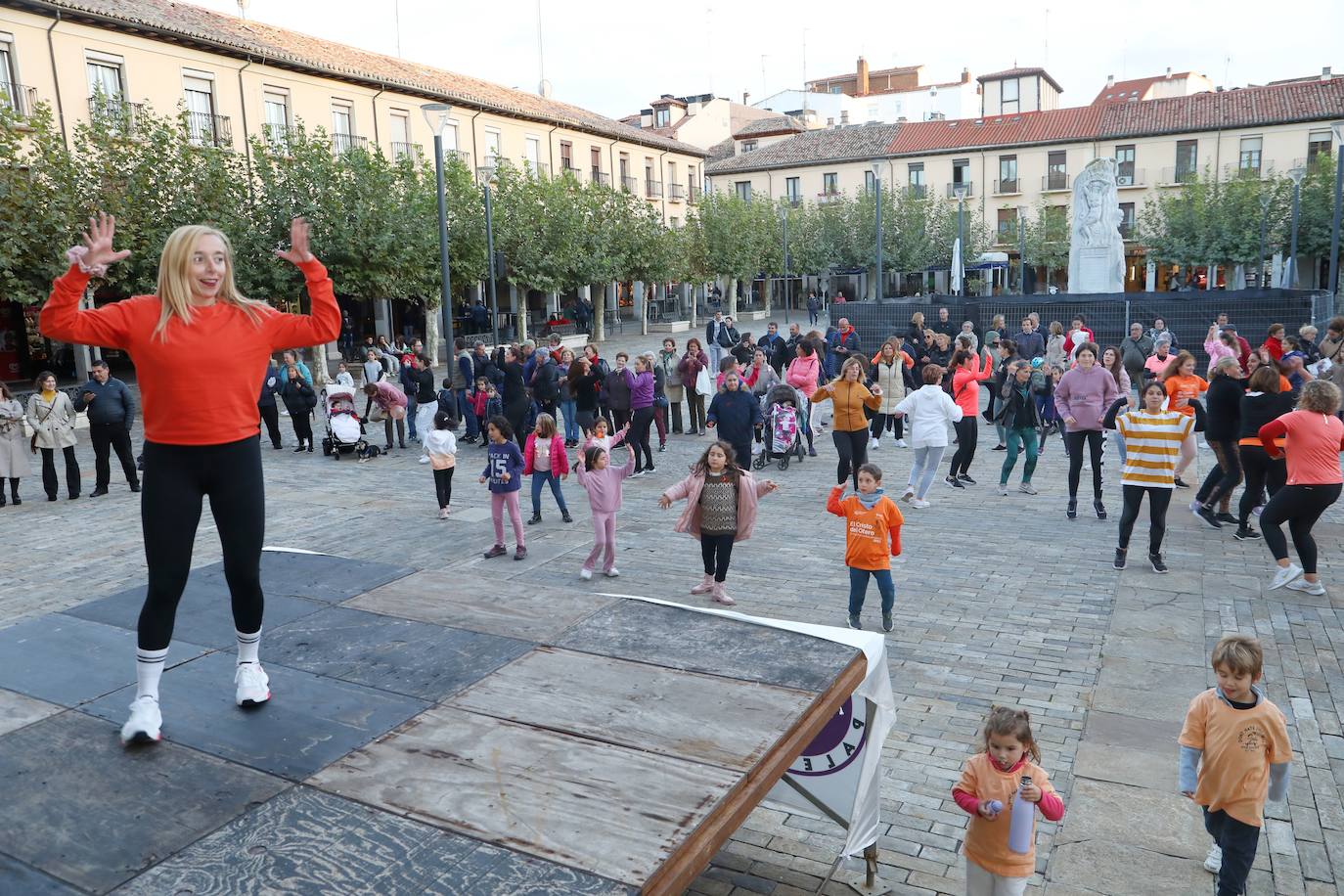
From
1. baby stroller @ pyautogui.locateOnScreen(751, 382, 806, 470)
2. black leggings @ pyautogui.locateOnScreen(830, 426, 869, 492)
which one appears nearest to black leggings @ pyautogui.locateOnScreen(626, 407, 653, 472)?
baby stroller @ pyautogui.locateOnScreen(751, 382, 806, 470)

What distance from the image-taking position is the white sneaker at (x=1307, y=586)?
26.0 feet

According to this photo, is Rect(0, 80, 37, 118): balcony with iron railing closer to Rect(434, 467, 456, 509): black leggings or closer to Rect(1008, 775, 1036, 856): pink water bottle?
Rect(434, 467, 456, 509): black leggings

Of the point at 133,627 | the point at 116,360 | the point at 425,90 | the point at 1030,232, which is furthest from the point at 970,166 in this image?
the point at 133,627

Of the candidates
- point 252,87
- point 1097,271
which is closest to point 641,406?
point 1097,271

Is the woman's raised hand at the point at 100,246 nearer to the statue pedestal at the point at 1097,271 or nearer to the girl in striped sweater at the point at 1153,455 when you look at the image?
the girl in striped sweater at the point at 1153,455

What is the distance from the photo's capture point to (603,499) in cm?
901

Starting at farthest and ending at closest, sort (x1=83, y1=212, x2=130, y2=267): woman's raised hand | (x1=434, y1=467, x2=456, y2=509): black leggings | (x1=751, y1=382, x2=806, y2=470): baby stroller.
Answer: (x1=751, y1=382, x2=806, y2=470): baby stroller < (x1=434, y1=467, x2=456, y2=509): black leggings < (x1=83, y1=212, x2=130, y2=267): woman's raised hand

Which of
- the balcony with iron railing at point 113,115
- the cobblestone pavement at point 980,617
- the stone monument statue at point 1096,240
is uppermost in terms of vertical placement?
the balcony with iron railing at point 113,115

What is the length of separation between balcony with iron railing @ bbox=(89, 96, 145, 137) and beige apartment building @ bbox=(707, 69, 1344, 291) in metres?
36.9

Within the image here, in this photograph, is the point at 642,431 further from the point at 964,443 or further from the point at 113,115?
the point at 113,115

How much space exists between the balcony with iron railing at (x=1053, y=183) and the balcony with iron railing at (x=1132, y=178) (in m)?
2.72

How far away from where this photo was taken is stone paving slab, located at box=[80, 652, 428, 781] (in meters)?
3.44

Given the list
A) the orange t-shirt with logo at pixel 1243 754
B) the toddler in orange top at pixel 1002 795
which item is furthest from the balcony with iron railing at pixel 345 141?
the orange t-shirt with logo at pixel 1243 754

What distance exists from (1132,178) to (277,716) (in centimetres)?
5682
